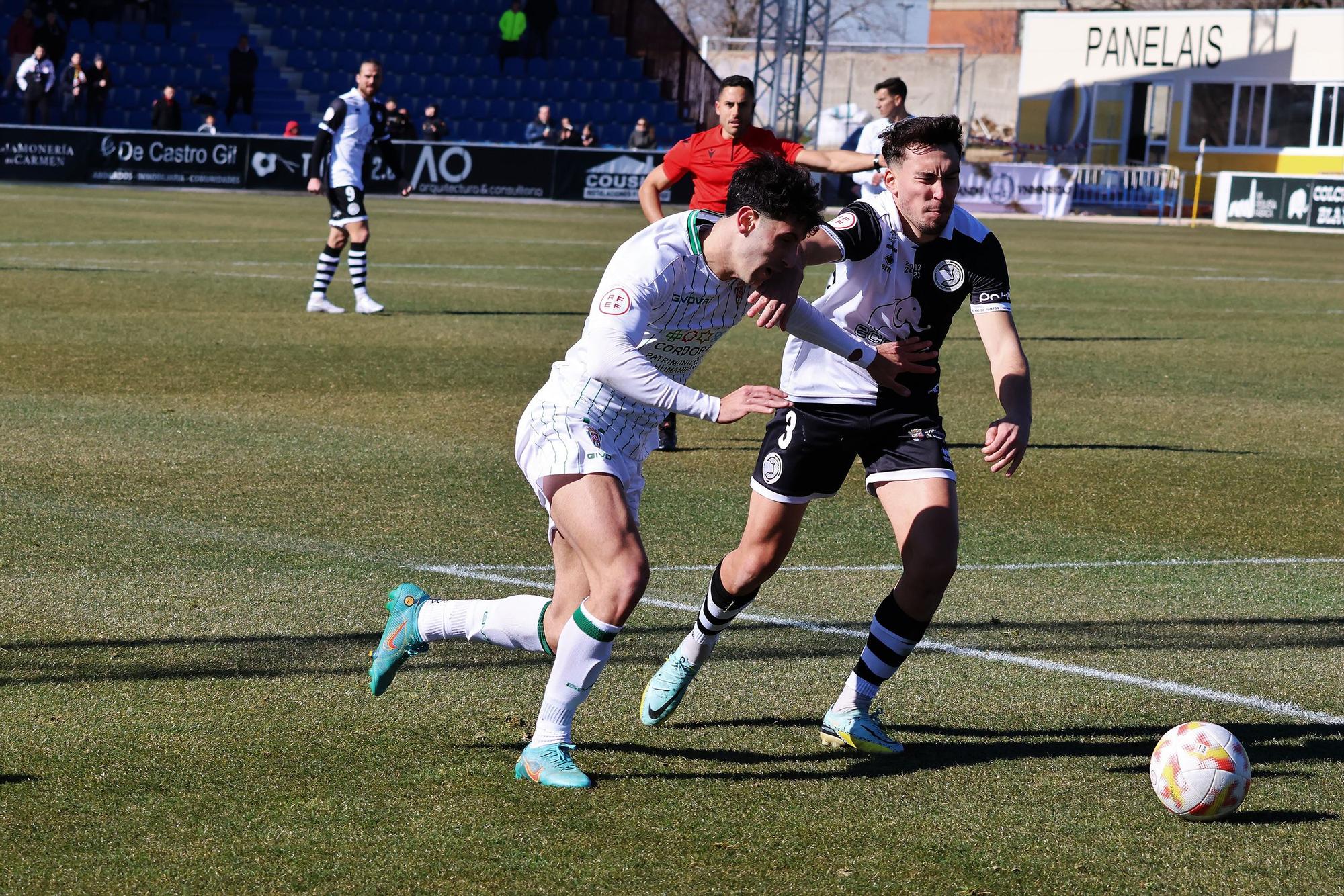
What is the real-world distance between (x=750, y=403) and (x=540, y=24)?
42.4 metres

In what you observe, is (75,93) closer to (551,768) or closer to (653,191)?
(653,191)

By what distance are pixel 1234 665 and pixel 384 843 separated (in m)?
3.38

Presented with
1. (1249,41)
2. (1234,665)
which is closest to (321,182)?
(1234,665)

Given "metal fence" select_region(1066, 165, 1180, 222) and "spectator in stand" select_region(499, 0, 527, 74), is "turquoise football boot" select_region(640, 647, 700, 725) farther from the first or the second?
"spectator in stand" select_region(499, 0, 527, 74)

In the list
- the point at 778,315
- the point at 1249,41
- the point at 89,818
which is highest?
the point at 1249,41

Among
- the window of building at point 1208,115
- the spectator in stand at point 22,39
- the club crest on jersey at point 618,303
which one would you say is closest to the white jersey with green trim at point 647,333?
the club crest on jersey at point 618,303

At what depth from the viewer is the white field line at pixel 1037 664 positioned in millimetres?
5562

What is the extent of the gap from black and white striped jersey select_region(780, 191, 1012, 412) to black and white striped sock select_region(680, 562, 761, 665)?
0.67 metres

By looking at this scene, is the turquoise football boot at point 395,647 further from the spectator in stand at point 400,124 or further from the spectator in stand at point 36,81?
the spectator in stand at point 36,81

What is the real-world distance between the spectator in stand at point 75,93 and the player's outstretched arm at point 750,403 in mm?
35252

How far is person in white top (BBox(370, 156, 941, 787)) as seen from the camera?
4.54 meters

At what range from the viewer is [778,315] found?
4715 millimetres

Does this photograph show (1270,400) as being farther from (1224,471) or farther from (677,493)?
(677,493)

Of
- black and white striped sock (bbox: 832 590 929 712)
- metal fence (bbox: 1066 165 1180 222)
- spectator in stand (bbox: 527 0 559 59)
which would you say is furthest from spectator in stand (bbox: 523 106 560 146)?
black and white striped sock (bbox: 832 590 929 712)
